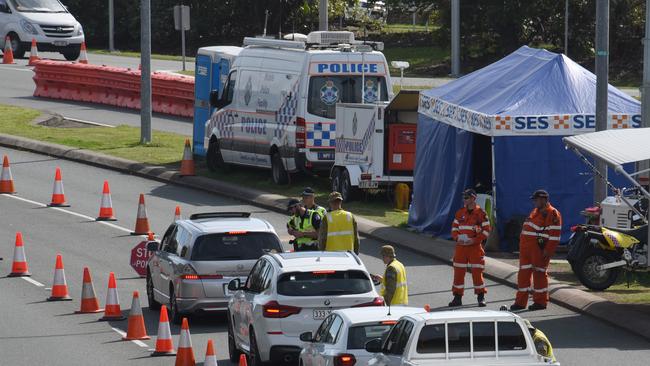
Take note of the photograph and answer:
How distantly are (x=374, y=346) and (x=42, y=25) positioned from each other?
42293mm

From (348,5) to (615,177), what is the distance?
41.6m

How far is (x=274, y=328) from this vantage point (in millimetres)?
15742

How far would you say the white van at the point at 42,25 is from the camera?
2111 inches

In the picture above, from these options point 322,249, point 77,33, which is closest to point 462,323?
point 322,249

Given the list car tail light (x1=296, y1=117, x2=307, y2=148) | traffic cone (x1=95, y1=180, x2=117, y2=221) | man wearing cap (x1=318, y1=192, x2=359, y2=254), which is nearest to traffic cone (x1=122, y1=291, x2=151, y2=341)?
A: man wearing cap (x1=318, y1=192, x2=359, y2=254)

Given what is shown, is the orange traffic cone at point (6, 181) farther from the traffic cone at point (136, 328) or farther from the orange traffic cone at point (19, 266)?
the traffic cone at point (136, 328)

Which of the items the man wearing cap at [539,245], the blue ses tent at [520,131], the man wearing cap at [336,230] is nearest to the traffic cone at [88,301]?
the man wearing cap at [336,230]

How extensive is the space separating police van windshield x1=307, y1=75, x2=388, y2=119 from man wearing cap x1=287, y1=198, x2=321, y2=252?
34.7 feet

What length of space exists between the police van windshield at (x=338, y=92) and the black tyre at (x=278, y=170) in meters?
1.71

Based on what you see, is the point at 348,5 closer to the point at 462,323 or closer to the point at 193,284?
the point at 193,284

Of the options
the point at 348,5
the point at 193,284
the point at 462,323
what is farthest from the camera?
the point at 348,5

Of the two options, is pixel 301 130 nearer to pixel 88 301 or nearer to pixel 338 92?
pixel 338 92

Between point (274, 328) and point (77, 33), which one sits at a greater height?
point (77, 33)

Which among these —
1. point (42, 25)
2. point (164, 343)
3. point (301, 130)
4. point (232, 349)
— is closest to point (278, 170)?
point (301, 130)
